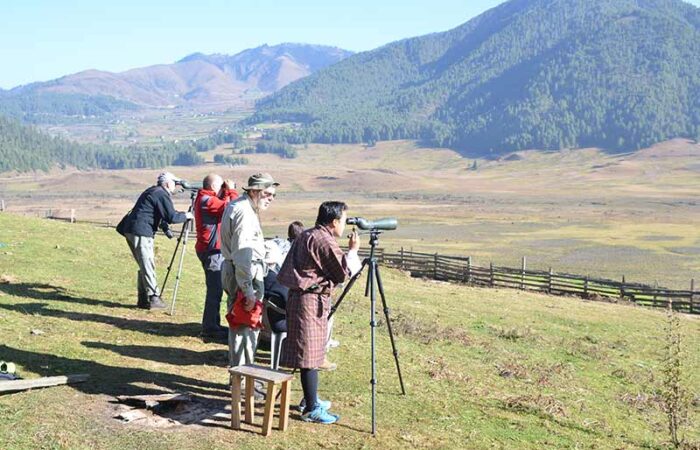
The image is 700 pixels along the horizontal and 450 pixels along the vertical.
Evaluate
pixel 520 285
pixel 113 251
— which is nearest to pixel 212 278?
pixel 113 251

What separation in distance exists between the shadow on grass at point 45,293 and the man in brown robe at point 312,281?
661 cm

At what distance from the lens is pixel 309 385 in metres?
8.21

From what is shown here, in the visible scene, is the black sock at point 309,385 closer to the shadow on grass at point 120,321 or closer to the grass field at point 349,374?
the grass field at point 349,374

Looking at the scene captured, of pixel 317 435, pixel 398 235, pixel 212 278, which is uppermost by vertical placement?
pixel 212 278

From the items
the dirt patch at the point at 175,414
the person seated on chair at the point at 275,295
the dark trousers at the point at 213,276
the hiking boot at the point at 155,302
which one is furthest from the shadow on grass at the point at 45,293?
the dirt patch at the point at 175,414

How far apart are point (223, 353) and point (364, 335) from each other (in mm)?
3364

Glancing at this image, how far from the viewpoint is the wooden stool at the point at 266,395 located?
7.75 meters

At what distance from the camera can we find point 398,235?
74.4 m

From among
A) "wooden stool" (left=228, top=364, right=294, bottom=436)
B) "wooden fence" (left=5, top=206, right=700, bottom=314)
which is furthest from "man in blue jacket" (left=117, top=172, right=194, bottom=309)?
"wooden fence" (left=5, top=206, right=700, bottom=314)

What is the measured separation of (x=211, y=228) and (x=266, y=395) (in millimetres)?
3792

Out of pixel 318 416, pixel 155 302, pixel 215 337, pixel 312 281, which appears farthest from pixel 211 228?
pixel 318 416

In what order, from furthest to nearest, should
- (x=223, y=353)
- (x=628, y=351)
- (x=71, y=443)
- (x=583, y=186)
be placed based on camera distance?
(x=583, y=186) → (x=628, y=351) → (x=223, y=353) → (x=71, y=443)

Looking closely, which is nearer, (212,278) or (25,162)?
(212,278)

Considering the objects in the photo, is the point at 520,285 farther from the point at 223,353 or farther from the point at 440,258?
the point at 223,353
